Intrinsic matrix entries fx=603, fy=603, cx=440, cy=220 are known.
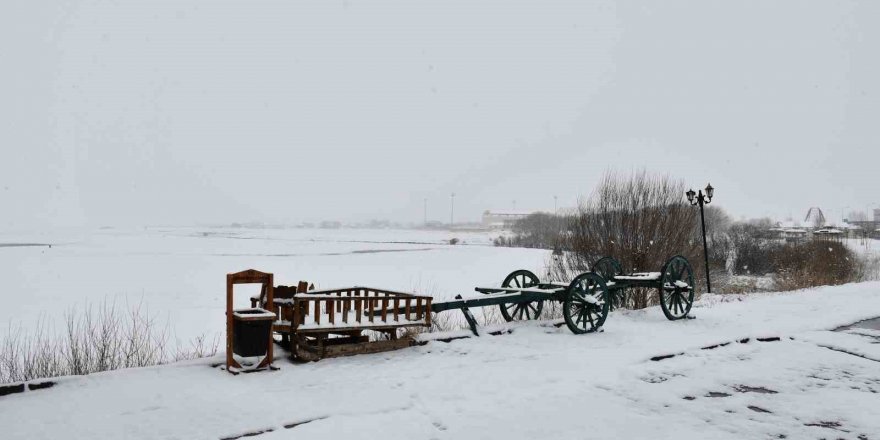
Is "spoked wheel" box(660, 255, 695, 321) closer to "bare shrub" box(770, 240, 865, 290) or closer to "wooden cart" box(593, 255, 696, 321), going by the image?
"wooden cart" box(593, 255, 696, 321)

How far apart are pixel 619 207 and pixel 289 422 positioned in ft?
51.2

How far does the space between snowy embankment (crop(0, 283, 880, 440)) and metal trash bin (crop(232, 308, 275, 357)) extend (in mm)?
338

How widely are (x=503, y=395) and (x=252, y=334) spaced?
2.97 m

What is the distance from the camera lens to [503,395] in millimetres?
6316

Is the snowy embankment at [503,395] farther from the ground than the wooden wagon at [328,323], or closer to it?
closer to it

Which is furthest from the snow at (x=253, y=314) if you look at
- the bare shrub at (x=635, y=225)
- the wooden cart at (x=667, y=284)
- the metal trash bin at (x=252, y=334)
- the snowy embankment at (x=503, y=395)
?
the bare shrub at (x=635, y=225)

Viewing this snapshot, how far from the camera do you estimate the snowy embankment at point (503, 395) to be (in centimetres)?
521

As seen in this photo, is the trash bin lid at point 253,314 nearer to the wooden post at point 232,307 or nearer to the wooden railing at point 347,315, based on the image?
the wooden post at point 232,307

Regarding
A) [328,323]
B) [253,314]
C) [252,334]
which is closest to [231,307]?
[253,314]

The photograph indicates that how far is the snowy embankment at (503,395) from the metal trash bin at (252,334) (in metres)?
0.34

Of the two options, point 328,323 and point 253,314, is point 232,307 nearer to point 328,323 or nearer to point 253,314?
point 253,314

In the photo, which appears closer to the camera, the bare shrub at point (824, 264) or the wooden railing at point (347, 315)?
the wooden railing at point (347, 315)

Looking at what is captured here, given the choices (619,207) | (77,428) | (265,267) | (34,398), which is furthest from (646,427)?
(265,267)

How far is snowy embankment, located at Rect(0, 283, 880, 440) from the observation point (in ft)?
17.1
